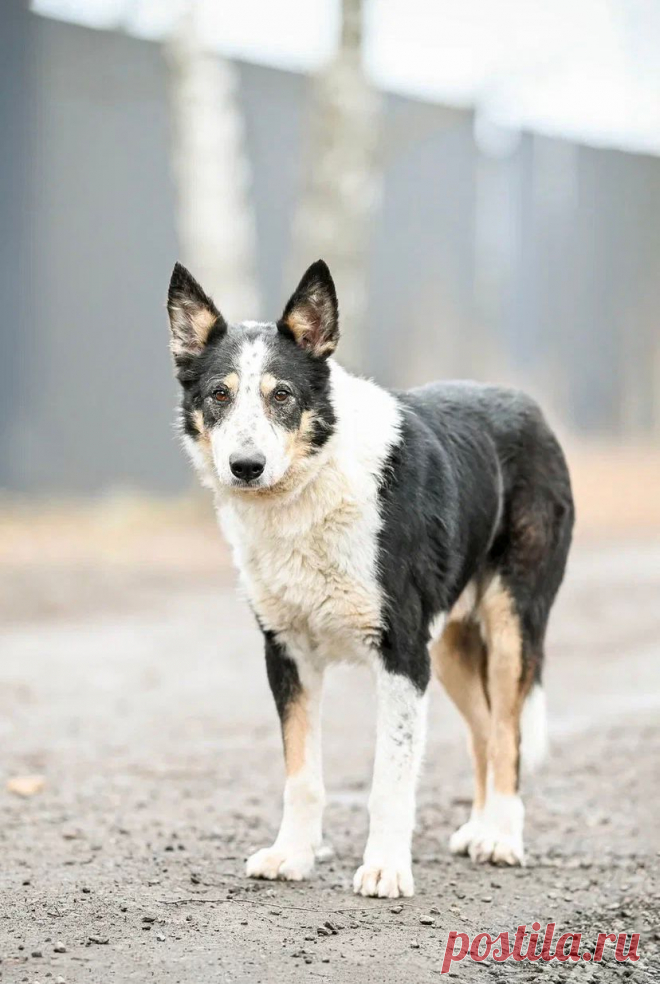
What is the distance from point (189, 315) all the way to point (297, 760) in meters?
1.55

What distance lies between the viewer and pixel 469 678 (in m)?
5.10

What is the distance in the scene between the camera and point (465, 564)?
15.2 feet

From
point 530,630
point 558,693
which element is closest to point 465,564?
point 530,630

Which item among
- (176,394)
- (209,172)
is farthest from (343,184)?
(176,394)

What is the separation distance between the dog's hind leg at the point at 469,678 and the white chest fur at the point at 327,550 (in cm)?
89

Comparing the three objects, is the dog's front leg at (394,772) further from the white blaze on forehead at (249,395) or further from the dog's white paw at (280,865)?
the white blaze on forehead at (249,395)

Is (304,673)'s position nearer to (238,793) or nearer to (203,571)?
(238,793)

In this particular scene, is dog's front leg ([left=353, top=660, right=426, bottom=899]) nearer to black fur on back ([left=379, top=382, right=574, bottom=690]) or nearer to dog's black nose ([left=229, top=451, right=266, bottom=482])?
black fur on back ([left=379, top=382, right=574, bottom=690])

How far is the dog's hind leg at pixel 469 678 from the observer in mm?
5055

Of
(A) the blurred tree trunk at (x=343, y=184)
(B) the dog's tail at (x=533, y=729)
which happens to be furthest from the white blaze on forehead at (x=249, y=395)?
(A) the blurred tree trunk at (x=343, y=184)

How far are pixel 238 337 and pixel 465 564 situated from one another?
1170mm

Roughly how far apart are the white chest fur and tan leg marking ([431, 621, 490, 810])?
0.89 metres

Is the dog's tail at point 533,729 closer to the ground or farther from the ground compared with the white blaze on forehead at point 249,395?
closer to the ground

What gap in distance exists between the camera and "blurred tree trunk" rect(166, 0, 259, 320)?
12.3 metres
